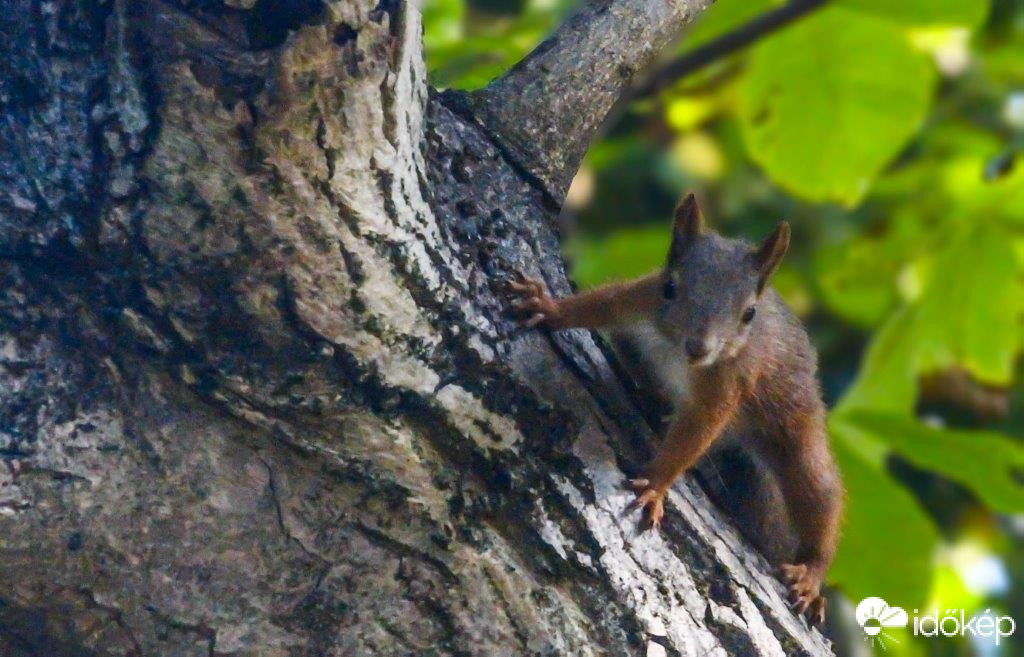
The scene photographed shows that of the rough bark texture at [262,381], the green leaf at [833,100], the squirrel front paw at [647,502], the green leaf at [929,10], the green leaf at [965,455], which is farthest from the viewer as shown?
the green leaf at [833,100]

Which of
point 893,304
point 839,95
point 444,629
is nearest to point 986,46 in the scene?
point 893,304

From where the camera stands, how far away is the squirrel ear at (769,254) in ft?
10.1

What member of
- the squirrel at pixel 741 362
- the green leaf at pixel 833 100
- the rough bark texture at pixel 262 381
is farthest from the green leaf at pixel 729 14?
the rough bark texture at pixel 262 381

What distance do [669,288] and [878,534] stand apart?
784 millimetres

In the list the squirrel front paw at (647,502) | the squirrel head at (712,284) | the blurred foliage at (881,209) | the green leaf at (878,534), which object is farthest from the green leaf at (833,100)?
the squirrel front paw at (647,502)

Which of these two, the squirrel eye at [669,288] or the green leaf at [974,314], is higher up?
the green leaf at [974,314]

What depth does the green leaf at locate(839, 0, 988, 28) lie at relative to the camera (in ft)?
10.9

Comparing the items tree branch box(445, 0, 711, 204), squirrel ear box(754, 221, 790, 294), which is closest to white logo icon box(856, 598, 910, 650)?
squirrel ear box(754, 221, 790, 294)

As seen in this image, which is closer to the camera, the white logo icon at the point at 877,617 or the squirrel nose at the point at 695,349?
the squirrel nose at the point at 695,349

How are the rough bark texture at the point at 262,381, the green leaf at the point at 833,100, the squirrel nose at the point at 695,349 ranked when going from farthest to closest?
1. the green leaf at the point at 833,100
2. the squirrel nose at the point at 695,349
3. the rough bark texture at the point at 262,381

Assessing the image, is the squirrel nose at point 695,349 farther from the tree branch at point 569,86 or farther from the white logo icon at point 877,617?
the white logo icon at point 877,617

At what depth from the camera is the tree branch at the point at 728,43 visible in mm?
3327

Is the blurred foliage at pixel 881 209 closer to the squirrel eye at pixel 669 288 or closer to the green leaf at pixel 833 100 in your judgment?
the green leaf at pixel 833 100

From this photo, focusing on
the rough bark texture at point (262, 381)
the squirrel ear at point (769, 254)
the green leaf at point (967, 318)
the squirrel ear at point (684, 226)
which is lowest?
the rough bark texture at point (262, 381)
